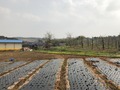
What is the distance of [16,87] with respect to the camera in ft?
42.1

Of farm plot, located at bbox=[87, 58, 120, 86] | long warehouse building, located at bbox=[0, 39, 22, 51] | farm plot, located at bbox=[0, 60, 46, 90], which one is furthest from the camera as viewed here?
long warehouse building, located at bbox=[0, 39, 22, 51]

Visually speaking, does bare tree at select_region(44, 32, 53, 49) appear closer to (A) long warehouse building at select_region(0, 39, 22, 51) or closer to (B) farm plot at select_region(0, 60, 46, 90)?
(A) long warehouse building at select_region(0, 39, 22, 51)

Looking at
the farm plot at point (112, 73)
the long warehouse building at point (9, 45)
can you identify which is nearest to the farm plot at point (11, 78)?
the farm plot at point (112, 73)

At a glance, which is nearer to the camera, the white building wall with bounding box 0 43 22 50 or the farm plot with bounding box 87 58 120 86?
the farm plot with bounding box 87 58 120 86

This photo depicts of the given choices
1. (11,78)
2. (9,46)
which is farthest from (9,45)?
(11,78)

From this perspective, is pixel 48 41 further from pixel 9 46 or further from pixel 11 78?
pixel 11 78

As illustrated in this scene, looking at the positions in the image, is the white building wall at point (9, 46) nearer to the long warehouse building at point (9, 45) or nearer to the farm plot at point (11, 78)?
the long warehouse building at point (9, 45)

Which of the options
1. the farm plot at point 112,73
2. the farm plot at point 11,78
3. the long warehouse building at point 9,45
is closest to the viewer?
the farm plot at point 11,78

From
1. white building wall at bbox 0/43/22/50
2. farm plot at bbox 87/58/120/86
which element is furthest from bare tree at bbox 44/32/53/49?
farm plot at bbox 87/58/120/86

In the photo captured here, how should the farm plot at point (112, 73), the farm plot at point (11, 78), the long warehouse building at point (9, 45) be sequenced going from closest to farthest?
the farm plot at point (11, 78) < the farm plot at point (112, 73) < the long warehouse building at point (9, 45)

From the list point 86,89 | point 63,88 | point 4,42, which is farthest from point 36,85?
point 4,42

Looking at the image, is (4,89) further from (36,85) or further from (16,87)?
(36,85)

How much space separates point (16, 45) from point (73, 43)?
28207 mm

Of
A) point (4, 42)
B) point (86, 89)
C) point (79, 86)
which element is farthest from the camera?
point (4, 42)
